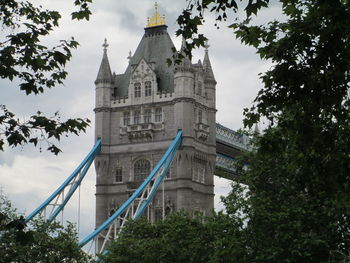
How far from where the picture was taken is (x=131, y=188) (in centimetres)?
8981

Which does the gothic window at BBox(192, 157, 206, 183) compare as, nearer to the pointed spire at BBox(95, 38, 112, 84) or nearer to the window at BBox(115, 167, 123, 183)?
the window at BBox(115, 167, 123, 183)

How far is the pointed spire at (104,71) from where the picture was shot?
315ft

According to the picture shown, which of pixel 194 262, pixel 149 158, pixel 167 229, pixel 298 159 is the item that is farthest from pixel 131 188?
pixel 298 159

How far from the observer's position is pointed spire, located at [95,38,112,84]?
96.1m

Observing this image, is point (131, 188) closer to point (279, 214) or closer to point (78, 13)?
point (279, 214)

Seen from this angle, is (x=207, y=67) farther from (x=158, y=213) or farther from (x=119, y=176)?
(x=158, y=213)

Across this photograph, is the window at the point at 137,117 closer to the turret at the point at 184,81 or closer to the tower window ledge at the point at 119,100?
the tower window ledge at the point at 119,100

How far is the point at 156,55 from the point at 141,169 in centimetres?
1280

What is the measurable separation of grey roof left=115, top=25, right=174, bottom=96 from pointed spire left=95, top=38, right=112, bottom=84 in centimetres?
132

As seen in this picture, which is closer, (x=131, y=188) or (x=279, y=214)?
(x=279, y=214)

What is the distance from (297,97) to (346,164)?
7.28ft

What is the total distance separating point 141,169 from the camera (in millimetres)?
90562

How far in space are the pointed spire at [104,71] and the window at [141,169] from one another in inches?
414

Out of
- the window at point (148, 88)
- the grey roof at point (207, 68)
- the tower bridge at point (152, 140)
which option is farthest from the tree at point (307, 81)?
the grey roof at point (207, 68)
